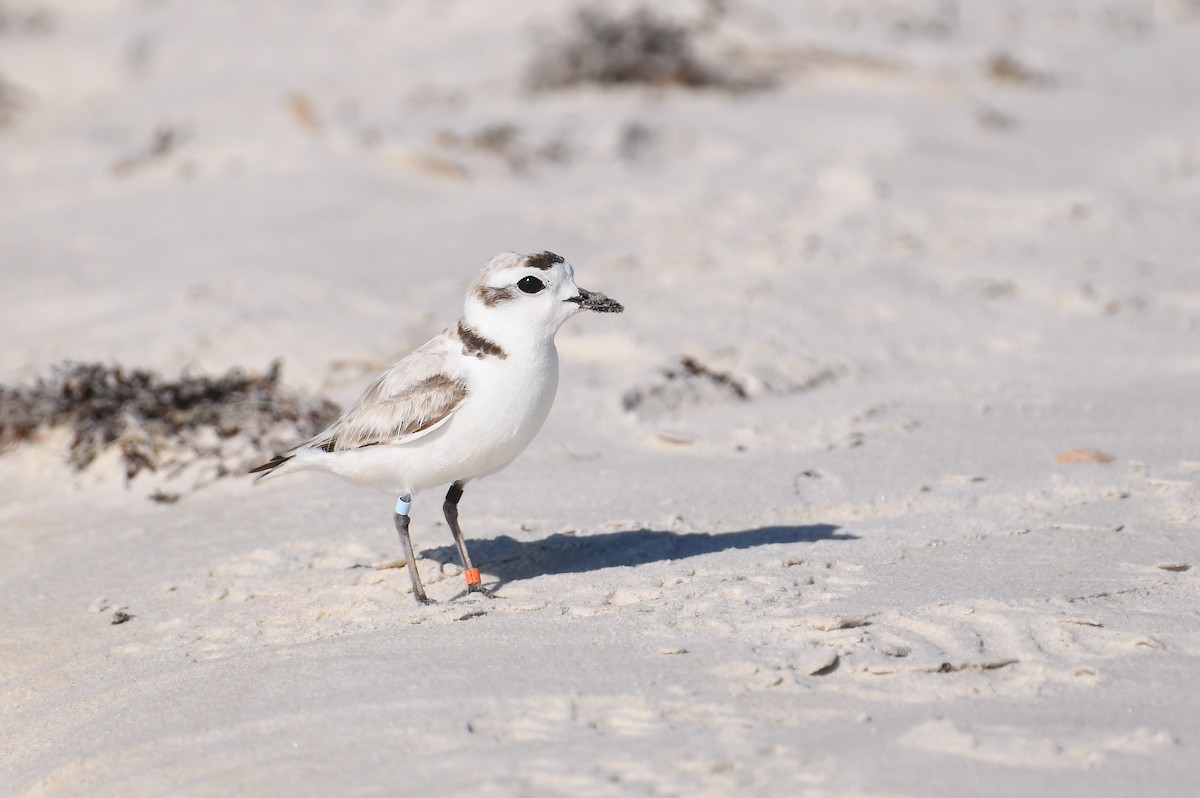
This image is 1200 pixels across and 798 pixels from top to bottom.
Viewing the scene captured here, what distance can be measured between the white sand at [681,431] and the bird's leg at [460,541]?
11 centimetres

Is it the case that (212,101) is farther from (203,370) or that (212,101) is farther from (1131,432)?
(1131,432)

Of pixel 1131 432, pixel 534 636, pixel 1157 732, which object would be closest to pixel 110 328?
pixel 534 636

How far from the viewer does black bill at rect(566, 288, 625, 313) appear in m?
4.50

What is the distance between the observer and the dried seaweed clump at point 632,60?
40.1 ft

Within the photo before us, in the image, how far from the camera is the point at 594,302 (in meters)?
4.52

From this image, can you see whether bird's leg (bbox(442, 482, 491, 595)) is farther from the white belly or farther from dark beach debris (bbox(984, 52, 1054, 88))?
dark beach debris (bbox(984, 52, 1054, 88))

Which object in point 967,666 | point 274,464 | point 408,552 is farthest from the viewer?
point 274,464

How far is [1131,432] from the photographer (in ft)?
19.5

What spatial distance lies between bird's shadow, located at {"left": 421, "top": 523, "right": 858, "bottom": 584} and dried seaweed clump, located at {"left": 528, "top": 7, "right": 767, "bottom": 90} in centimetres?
783

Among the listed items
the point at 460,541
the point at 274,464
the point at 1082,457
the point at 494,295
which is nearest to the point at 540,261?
the point at 494,295

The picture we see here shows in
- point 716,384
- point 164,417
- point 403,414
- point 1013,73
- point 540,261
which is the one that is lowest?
point 403,414

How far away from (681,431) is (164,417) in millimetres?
2562

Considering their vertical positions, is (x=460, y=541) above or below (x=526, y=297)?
below

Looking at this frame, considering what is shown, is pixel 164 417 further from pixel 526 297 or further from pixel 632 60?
pixel 632 60
